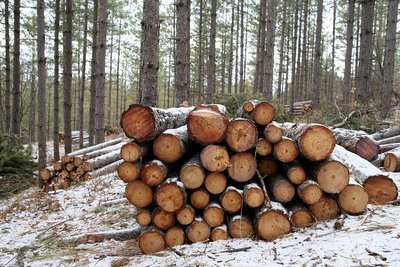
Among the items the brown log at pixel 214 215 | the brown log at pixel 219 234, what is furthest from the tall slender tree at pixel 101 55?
the brown log at pixel 219 234

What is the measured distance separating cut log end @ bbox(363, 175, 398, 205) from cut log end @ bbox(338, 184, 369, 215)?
16.9 inches

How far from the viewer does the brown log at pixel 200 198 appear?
3.79 metres

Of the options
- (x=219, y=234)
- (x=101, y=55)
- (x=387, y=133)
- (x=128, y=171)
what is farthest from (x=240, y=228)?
(x=101, y=55)

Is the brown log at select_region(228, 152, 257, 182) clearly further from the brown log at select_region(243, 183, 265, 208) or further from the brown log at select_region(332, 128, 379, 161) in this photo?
the brown log at select_region(332, 128, 379, 161)

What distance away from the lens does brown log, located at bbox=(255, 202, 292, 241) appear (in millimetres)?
3508

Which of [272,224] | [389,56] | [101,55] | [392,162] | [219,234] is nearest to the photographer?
[272,224]

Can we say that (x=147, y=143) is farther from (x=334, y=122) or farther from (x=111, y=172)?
(x=334, y=122)

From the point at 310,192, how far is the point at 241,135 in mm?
981

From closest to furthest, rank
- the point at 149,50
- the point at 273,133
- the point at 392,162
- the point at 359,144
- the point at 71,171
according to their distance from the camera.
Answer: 1. the point at 273,133
2. the point at 392,162
3. the point at 359,144
4. the point at 149,50
5. the point at 71,171

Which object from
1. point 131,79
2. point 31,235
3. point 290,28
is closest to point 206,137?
point 31,235

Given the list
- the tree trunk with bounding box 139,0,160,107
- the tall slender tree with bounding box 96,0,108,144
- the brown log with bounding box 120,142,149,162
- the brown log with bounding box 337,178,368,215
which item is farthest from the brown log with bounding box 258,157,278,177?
the tall slender tree with bounding box 96,0,108,144

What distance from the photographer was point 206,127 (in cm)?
372

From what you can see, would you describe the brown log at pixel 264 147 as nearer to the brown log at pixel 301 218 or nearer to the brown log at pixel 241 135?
the brown log at pixel 241 135

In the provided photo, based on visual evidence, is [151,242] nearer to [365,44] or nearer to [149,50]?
[149,50]
